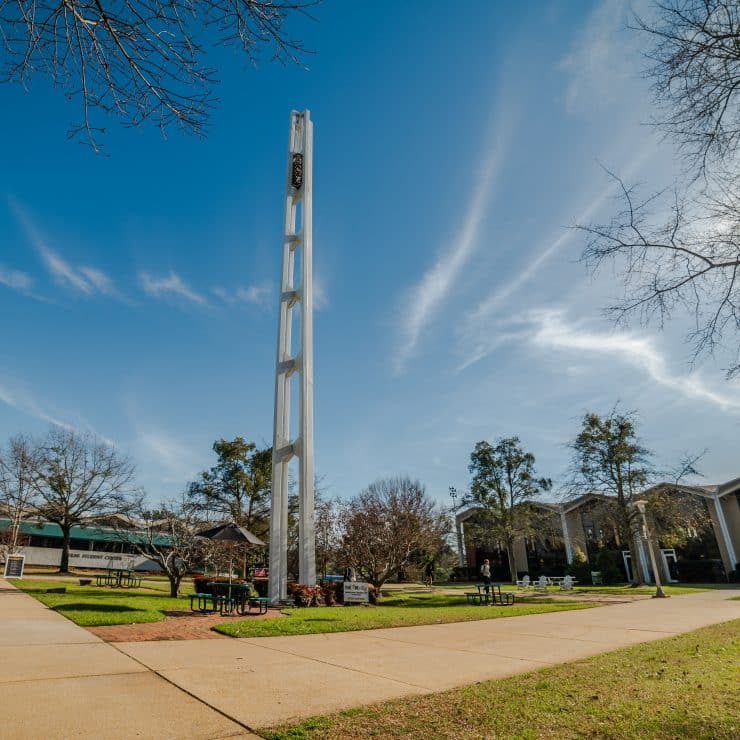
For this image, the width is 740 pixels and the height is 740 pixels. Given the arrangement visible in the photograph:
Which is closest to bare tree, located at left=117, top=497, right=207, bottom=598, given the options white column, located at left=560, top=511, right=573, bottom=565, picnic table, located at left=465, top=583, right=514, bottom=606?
picnic table, located at left=465, top=583, right=514, bottom=606

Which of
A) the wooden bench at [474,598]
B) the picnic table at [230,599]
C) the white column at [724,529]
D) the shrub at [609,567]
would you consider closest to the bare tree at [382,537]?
the wooden bench at [474,598]

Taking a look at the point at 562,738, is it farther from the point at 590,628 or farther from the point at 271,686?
the point at 590,628

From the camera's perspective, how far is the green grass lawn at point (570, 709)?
12.1ft

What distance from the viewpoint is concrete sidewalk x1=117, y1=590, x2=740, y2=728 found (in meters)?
4.60

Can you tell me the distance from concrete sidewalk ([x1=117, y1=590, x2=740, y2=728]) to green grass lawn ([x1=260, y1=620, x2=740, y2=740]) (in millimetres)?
389

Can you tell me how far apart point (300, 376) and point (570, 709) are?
16.2m

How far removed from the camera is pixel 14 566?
25.0 m

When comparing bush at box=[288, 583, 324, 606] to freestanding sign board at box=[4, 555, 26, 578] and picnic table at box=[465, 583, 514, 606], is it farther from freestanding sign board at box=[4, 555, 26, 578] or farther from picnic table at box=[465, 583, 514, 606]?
freestanding sign board at box=[4, 555, 26, 578]

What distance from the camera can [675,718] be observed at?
4012mm

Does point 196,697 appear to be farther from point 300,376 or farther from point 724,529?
point 724,529

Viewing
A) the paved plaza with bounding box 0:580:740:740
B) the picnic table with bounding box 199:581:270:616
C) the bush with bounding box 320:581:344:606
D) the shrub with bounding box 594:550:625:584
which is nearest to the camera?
the paved plaza with bounding box 0:580:740:740

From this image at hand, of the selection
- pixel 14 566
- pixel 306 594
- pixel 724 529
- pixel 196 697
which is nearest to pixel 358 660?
pixel 196 697

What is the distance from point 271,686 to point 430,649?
3.62 m

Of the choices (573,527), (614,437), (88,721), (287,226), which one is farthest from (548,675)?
(573,527)
